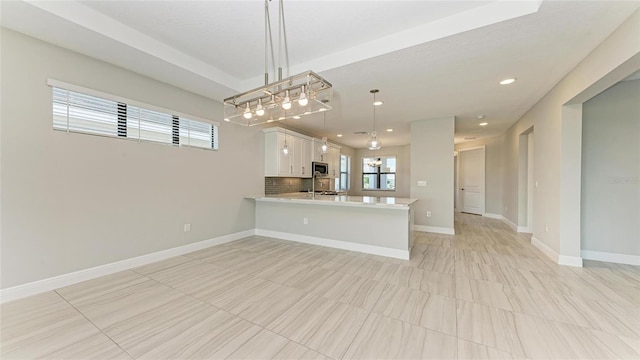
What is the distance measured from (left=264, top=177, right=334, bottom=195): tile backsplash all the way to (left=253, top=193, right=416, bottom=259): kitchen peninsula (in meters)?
0.59

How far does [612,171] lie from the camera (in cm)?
340

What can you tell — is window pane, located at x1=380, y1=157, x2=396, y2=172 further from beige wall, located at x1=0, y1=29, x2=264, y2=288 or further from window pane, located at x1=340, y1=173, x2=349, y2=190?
beige wall, located at x1=0, y1=29, x2=264, y2=288

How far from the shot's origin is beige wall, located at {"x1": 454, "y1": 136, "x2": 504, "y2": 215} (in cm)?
708

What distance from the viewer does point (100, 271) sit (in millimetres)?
2893

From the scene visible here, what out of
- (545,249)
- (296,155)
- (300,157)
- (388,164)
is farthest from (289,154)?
(388,164)

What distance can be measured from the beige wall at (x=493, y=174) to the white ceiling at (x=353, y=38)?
4.02m

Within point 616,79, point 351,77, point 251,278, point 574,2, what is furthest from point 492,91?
point 251,278

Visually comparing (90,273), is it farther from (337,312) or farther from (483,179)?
(483,179)

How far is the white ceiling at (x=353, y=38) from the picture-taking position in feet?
6.94

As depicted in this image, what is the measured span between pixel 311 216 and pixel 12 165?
12.2 ft

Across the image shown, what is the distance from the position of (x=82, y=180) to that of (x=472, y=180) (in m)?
9.56

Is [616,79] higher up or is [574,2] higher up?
[574,2]

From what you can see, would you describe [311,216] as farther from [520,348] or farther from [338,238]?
[520,348]

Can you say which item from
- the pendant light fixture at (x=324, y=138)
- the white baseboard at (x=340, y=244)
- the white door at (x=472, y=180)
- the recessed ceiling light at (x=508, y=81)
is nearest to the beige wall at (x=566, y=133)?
the recessed ceiling light at (x=508, y=81)
